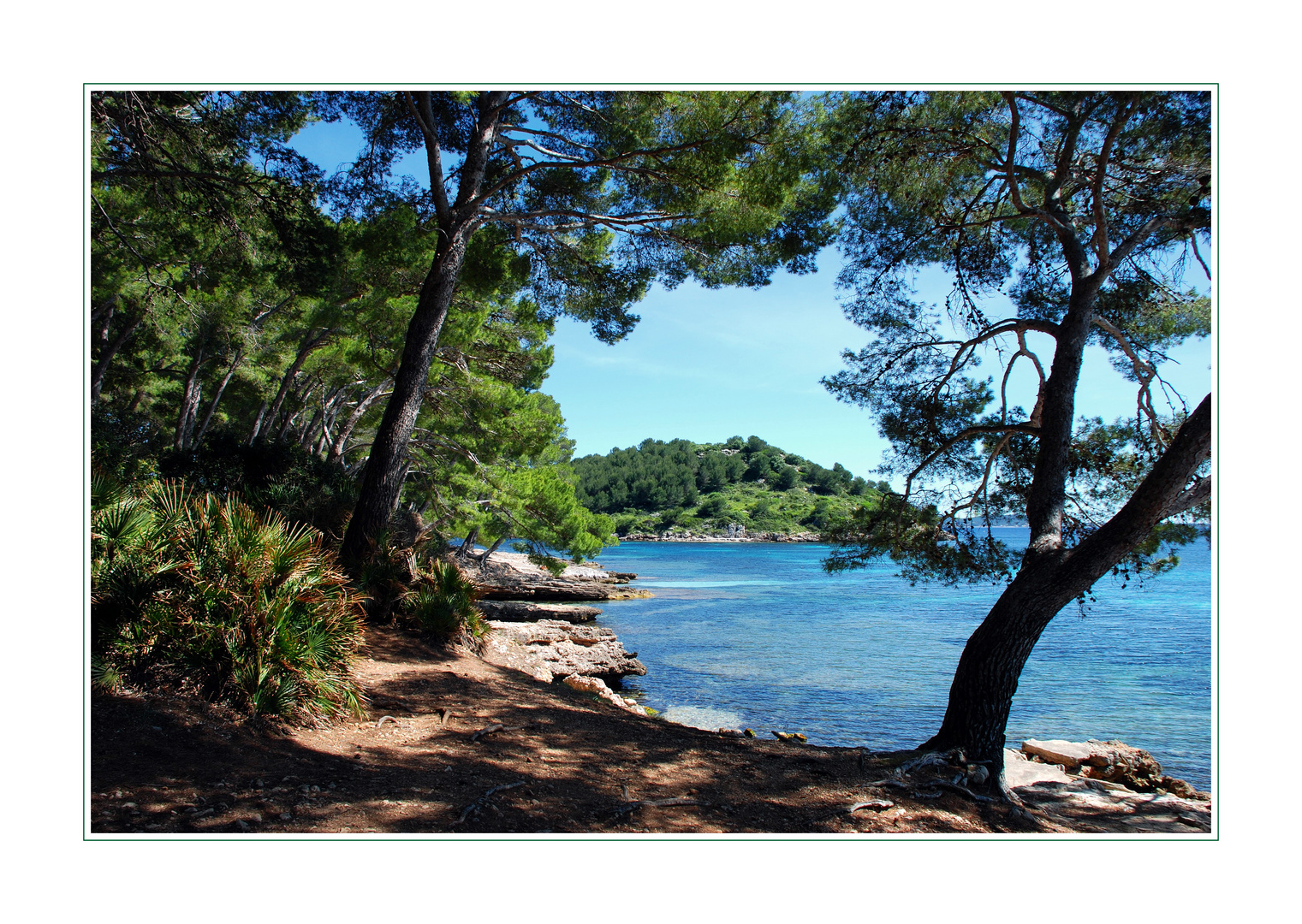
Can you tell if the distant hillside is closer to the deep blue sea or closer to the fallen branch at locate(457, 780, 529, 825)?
the deep blue sea

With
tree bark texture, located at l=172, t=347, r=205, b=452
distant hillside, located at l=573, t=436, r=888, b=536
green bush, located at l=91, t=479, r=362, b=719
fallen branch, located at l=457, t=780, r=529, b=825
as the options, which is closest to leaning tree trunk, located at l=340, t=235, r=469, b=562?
green bush, located at l=91, t=479, r=362, b=719

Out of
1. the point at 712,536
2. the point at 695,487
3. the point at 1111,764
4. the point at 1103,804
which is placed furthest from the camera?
the point at 712,536

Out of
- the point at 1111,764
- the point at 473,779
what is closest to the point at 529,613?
the point at 1111,764

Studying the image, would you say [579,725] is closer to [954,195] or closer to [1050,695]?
[954,195]

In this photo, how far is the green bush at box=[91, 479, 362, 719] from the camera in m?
4.17

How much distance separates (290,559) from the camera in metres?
4.76

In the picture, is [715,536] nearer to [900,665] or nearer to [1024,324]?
[900,665]

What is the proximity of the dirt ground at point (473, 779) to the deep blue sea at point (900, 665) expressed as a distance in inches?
126

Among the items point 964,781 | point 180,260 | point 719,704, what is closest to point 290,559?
point 964,781

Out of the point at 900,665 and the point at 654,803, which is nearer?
the point at 654,803

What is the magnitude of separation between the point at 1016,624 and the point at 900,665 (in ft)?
48.7

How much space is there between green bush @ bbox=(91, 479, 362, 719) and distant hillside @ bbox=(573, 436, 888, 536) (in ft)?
233

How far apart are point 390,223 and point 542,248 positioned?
2.07m

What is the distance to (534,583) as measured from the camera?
32156 mm
